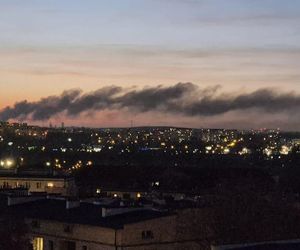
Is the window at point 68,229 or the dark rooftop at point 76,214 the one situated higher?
the dark rooftop at point 76,214

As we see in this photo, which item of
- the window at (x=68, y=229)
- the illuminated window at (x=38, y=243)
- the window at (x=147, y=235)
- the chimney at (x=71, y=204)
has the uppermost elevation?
the chimney at (x=71, y=204)

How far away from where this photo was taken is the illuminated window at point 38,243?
4459 centimetres

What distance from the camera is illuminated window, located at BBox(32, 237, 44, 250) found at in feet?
146

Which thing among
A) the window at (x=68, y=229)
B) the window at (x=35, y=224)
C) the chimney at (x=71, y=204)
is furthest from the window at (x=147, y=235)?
the window at (x=35, y=224)

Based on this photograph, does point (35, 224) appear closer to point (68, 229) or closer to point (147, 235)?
point (68, 229)

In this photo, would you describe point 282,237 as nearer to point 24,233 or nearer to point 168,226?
point 168,226

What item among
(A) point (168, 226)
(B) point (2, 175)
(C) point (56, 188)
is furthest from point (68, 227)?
(B) point (2, 175)

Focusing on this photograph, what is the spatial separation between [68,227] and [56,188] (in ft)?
102

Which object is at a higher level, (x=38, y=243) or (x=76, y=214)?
(x=76, y=214)

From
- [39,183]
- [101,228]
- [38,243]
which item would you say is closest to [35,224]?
[38,243]

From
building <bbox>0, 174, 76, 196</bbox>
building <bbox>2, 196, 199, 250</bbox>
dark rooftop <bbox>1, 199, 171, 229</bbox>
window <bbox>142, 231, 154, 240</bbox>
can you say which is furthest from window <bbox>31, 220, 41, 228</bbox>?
building <bbox>0, 174, 76, 196</bbox>

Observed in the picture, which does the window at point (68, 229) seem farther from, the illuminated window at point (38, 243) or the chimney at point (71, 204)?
the chimney at point (71, 204)

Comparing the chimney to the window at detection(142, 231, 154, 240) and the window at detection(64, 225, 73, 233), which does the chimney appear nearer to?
the window at detection(64, 225, 73, 233)

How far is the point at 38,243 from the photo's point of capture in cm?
4475
